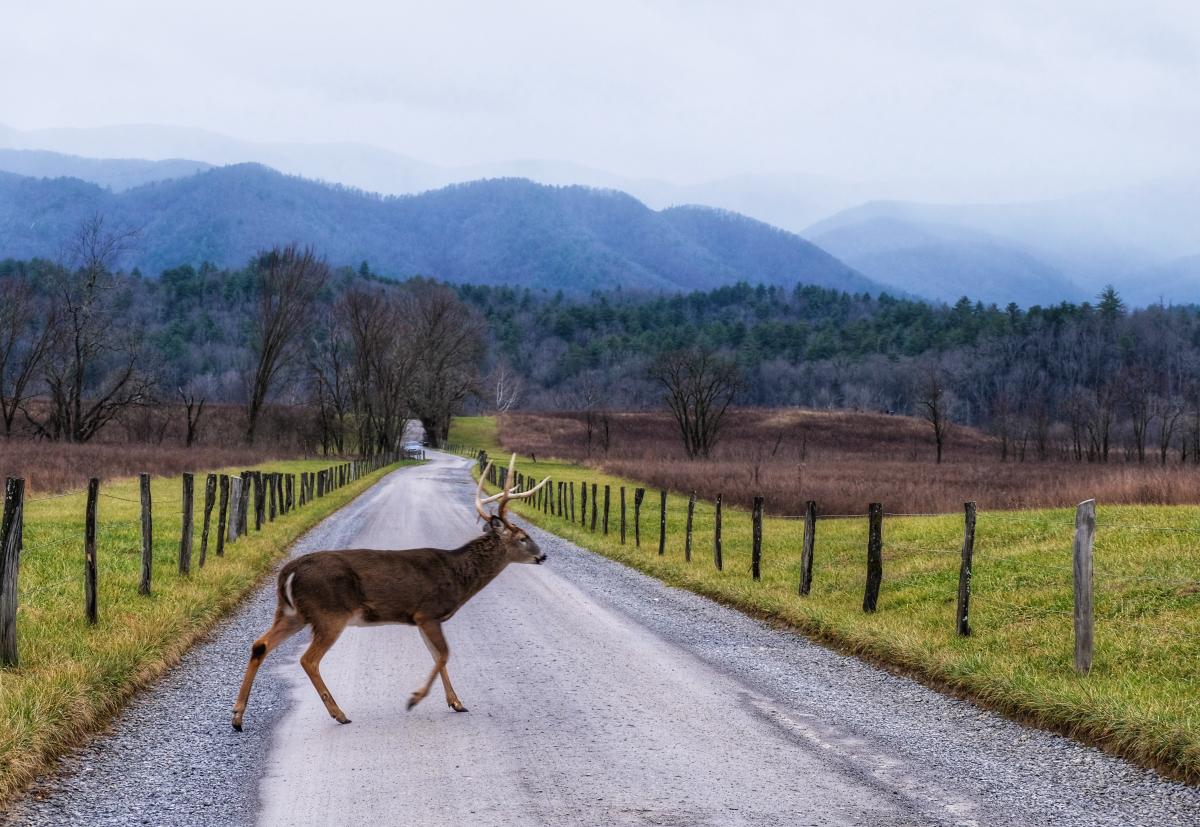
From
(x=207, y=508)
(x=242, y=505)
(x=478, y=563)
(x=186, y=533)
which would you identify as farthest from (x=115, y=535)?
(x=478, y=563)

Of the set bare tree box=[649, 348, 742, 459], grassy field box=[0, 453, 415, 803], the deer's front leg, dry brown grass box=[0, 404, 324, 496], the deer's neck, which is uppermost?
bare tree box=[649, 348, 742, 459]

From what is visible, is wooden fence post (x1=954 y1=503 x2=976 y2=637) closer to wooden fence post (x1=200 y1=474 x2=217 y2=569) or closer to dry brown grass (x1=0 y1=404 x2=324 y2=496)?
wooden fence post (x1=200 y1=474 x2=217 y2=569)

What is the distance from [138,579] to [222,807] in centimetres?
907

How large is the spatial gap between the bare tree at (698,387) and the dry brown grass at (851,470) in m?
2.20

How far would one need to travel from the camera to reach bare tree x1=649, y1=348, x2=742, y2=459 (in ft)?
286

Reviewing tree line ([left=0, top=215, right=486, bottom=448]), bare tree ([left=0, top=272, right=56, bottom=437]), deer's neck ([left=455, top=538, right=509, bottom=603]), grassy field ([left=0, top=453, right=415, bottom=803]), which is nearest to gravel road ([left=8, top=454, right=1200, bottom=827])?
grassy field ([left=0, top=453, right=415, bottom=803])

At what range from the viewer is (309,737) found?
26.2 ft

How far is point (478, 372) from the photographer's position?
115938 millimetres

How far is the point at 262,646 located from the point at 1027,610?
8.95 metres

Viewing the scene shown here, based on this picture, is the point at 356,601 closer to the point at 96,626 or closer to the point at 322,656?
the point at 322,656

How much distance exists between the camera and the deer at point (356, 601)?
27.3ft

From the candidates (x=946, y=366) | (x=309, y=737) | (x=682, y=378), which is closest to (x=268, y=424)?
(x=682, y=378)

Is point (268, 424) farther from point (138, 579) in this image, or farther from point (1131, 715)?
point (1131, 715)

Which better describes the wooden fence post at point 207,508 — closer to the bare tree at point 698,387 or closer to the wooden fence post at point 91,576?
the wooden fence post at point 91,576
